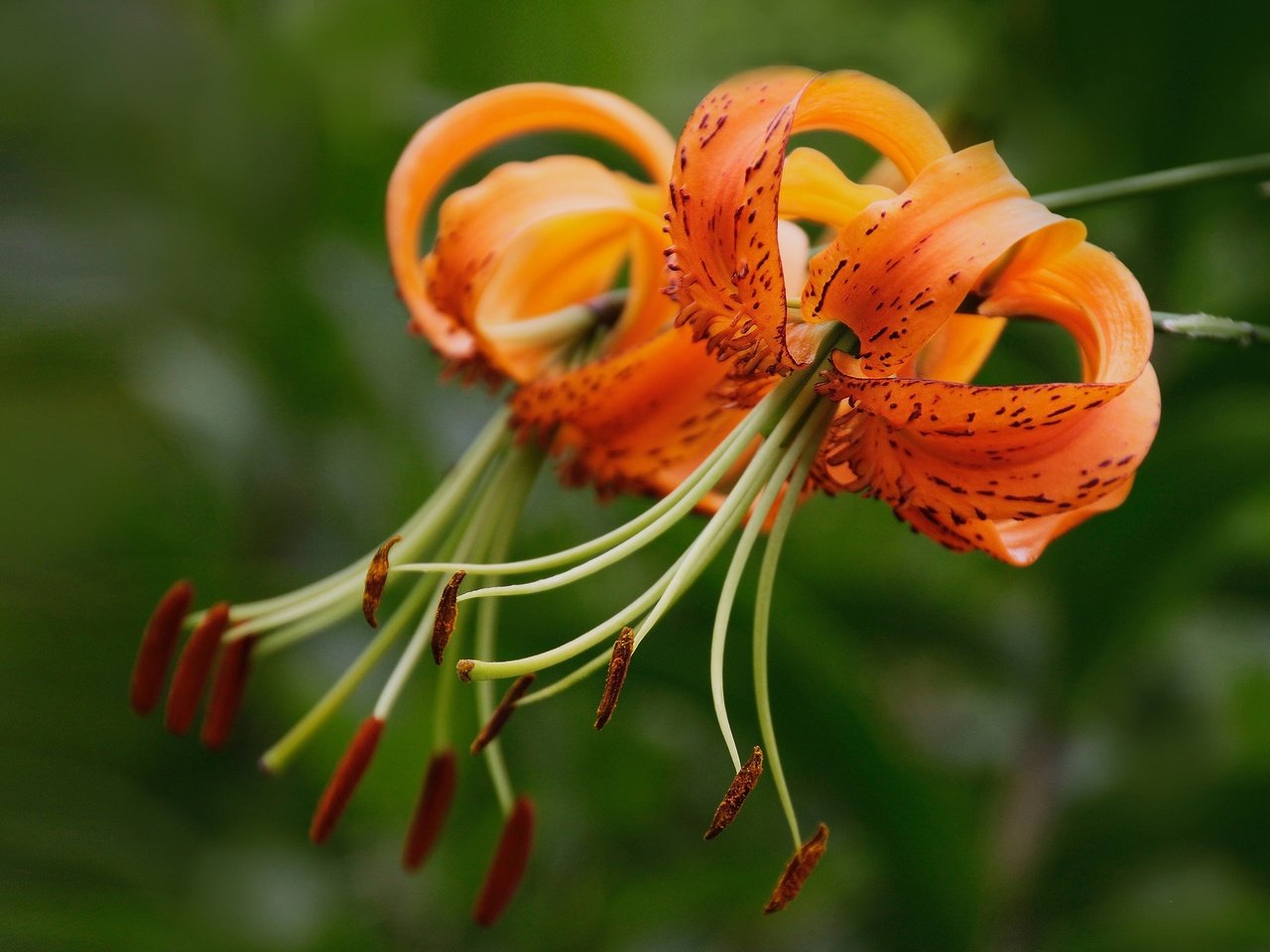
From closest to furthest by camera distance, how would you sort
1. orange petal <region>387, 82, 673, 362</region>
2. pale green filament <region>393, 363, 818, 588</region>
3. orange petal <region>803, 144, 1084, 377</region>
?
1. orange petal <region>803, 144, 1084, 377</region>
2. pale green filament <region>393, 363, 818, 588</region>
3. orange petal <region>387, 82, 673, 362</region>

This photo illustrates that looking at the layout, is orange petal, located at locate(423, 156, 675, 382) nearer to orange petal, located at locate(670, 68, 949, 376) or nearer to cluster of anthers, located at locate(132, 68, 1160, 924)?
cluster of anthers, located at locate(132, 68, 1160, 924)

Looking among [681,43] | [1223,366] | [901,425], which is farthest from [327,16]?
[901,425]

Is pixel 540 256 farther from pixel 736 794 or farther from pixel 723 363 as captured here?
pixel 736 794

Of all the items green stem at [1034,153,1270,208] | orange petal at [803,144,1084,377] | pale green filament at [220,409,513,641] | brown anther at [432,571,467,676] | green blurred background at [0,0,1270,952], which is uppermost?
orange petal at [803,144,1084,377]

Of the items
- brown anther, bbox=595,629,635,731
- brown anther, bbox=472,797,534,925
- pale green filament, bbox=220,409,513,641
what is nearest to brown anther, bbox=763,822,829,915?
brown anther, bbox=595,629,635,731

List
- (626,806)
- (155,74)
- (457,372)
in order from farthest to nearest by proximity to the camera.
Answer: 1. (155,74)
2. (626,806)
3. (457,372)

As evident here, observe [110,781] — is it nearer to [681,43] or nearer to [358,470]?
[358,470]

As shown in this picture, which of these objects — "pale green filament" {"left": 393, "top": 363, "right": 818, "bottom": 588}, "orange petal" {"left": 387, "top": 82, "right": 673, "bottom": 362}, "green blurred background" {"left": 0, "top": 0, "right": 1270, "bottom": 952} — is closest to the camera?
"pale green filament" {"left": 393, "top": 363, "right": 818, "bottom": 588}
